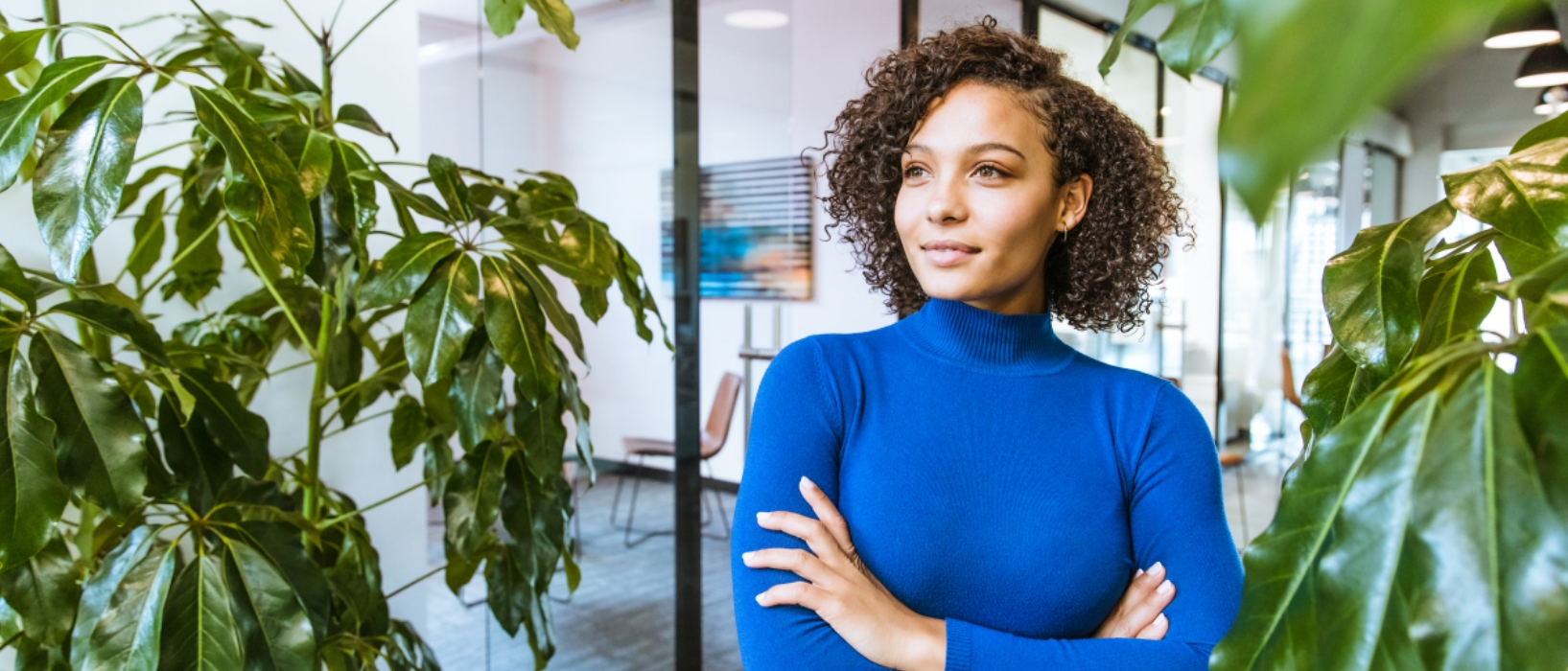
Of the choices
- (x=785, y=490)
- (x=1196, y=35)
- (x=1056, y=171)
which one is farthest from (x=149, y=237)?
(x=1196, y=35)

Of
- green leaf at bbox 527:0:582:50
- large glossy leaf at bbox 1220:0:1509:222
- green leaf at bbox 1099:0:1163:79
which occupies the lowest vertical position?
large glossy leaf at bbox 1220:0:1509:222

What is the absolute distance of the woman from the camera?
108cm

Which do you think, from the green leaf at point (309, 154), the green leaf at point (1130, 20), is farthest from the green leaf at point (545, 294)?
the green leaf at point (1130, 20)

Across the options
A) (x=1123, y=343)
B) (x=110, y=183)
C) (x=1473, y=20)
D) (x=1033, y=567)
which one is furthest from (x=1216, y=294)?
(x=1473, y=20)

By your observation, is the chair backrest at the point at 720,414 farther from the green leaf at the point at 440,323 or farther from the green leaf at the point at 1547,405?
the green leaf at the point at 1547,405

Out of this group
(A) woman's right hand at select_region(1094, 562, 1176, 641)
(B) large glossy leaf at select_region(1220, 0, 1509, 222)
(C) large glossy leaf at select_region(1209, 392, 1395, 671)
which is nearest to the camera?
(B) large glossy leaf at select_region(1220, 0, 1509, 222)

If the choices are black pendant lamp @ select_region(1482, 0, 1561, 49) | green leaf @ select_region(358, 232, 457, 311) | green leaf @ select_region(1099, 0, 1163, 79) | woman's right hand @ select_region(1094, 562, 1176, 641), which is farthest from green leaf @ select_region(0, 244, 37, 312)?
black pendant lamp @ select_region(1482, 0, 1561, 49)

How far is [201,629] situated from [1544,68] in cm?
419

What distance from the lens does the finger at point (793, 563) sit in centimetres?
107

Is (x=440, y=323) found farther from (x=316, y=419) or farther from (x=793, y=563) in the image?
(x=793, y=563)

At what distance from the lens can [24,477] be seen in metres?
1.01

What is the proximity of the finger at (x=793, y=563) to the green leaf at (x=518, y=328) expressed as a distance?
0.42 m

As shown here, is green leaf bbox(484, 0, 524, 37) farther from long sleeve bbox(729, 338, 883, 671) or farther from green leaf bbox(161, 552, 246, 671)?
green leaf bbox(161, 552, 246, 671)

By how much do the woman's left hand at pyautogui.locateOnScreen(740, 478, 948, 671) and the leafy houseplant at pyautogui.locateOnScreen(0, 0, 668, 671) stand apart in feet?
1.45
